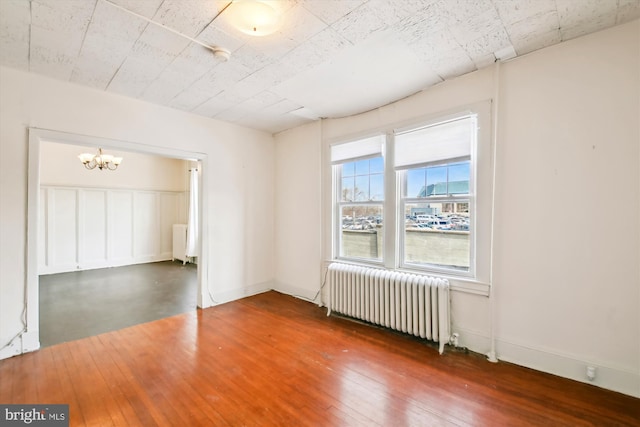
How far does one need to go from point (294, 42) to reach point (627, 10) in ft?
7.94

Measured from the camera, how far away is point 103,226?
267 inches

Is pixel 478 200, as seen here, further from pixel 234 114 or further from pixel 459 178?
pixel 234 114

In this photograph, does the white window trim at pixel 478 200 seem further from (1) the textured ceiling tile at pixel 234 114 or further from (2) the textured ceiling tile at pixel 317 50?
(1) the textured ceiling tile at pixel 234 114

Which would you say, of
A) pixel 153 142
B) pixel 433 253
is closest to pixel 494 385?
pixel 433 253

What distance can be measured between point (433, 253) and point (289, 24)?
270 cm

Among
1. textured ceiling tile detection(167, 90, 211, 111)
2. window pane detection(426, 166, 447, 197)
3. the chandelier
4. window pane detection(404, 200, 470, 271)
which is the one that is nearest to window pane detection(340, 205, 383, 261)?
window pane detection(404, 200, 470, 271)

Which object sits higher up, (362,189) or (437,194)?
(362,189)

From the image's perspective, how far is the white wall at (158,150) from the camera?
2.63 metres

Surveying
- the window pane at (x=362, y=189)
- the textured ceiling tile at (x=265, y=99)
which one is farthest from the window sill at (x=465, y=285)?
the textured ceiling tile at (x=265, y=99)

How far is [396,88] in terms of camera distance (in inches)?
118

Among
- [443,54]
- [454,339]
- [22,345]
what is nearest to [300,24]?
[443,54]

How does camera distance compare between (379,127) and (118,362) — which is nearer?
(118,362)

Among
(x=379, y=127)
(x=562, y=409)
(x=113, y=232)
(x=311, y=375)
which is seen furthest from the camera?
(x=113, y=232)

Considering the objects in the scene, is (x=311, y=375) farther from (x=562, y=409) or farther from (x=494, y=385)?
(x=562, y=409)
